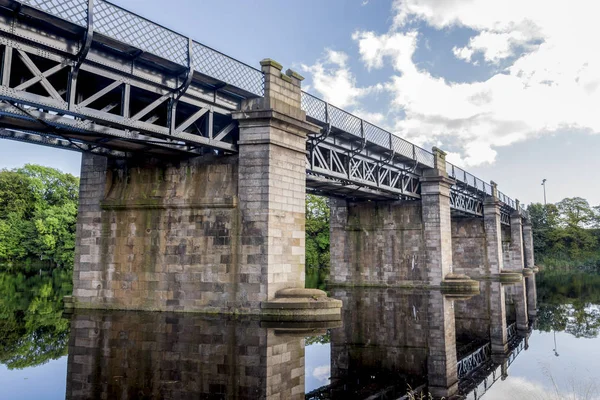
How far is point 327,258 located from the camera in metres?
55.4

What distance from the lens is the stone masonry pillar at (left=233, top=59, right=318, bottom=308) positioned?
45.0ft

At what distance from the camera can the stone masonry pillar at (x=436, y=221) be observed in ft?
88.5

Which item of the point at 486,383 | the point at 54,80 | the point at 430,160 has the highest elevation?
the point at 430,160

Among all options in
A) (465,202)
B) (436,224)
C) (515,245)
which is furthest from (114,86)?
(515,245)

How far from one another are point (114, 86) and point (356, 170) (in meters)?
12.7

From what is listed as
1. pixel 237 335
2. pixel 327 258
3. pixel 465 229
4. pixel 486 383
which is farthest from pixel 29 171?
pixel 486 383

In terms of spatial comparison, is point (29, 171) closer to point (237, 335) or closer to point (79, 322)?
point (79, 322)

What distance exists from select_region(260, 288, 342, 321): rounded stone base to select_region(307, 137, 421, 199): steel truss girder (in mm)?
5101

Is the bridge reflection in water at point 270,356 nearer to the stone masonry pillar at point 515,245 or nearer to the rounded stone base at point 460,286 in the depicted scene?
the rounded stone base at point 460,286

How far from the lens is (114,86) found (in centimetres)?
1114

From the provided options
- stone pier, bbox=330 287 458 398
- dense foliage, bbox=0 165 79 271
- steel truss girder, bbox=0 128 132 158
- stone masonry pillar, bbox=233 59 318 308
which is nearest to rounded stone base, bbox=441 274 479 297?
stone pier, bbox=330 287 458 398

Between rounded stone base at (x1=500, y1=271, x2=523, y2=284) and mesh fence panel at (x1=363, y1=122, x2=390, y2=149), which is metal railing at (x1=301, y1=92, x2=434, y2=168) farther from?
rounded stone base at (x1=500, y1=271, x2=523, y2=284)

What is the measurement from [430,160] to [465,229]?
15442 millimetres

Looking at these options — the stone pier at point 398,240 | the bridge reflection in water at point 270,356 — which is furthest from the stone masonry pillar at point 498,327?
the stone pier at point 398,240
